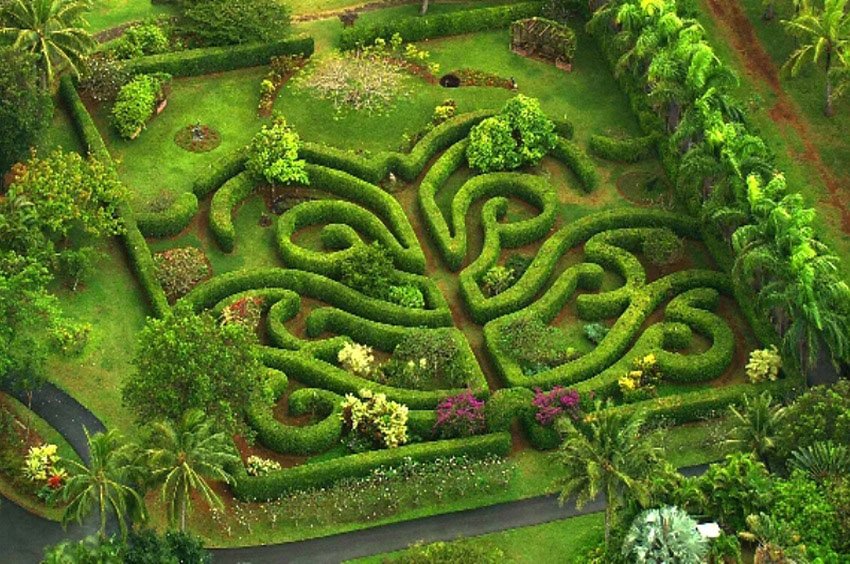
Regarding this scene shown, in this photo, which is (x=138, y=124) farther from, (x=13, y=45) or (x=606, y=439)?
(x=606, y=439)

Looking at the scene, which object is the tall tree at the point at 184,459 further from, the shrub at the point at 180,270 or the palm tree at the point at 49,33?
the palm tree at the point at 49,33

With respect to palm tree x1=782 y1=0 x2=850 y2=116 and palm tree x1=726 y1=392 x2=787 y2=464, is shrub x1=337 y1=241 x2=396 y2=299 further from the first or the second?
palm tree x1=782 y1=0 x2=850 y2=116

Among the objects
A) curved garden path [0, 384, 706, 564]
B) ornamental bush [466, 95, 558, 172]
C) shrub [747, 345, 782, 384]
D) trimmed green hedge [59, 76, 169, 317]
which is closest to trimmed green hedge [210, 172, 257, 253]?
trimmed green hedge [59, 76, 169, 317]

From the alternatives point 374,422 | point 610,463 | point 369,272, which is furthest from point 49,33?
point 610,463

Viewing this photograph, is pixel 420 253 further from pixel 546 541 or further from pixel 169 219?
pixel 546 541

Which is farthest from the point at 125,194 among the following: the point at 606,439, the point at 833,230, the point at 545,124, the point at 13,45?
the point at 833,230
